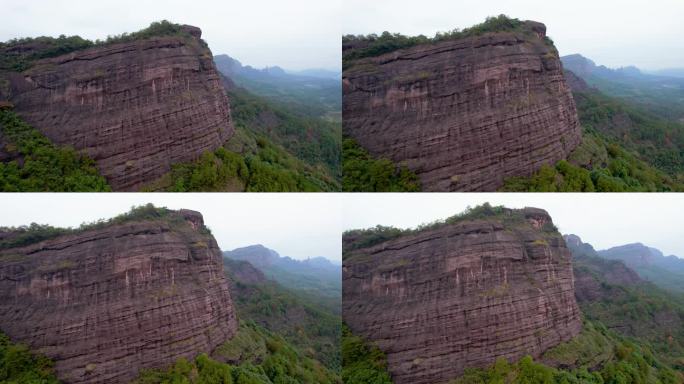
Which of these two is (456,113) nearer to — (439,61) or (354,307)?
(439,61)

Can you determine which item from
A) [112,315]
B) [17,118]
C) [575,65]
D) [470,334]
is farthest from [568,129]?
[17,118]

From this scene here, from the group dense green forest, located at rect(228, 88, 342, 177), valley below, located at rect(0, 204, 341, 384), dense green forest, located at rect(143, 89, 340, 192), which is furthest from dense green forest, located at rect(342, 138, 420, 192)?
valley below, located at rect(0, 204, 341, 384)

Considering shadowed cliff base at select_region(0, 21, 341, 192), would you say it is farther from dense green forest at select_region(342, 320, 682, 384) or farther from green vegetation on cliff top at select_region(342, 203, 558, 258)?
dense green forest at select_region(342, 320, 682, 384)

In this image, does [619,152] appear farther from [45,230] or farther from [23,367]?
[23,367]

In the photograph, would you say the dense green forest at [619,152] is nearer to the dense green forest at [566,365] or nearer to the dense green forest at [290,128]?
the dense green forest at [566,365]

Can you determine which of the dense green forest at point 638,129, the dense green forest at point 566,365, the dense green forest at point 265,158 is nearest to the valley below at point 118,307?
the dense green forest at point 265,158

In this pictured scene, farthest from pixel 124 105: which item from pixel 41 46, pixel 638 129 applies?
pixel 638 129
